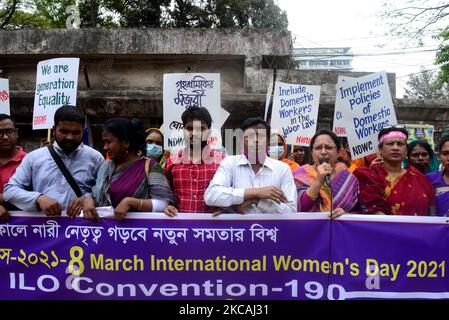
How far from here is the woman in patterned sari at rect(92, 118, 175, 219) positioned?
2.75 metres

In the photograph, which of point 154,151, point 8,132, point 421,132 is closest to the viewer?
point 8,132

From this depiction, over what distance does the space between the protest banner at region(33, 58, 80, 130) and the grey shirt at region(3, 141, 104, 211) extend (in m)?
2.17

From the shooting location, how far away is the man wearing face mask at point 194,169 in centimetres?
287

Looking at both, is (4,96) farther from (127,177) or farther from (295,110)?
(295,110)

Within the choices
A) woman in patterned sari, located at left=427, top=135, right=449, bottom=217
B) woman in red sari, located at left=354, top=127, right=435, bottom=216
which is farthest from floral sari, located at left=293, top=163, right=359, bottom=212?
woman in patterned sari, located at left=427, top=135, right=449, bottom=217

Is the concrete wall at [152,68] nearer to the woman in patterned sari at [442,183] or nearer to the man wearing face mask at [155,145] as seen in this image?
the man wearing face mask at [155,145]

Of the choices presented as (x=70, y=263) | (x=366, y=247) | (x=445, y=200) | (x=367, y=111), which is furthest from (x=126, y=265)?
(x=367, y=111)

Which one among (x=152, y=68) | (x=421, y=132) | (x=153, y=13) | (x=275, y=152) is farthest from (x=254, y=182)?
(x=153, y=13)

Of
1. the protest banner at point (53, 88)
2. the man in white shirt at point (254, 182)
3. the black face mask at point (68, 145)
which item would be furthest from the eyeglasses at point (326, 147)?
the protest banner at point (53, 88)

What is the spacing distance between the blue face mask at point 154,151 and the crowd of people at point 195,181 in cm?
131

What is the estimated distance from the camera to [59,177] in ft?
9.29

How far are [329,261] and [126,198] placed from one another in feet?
4.18

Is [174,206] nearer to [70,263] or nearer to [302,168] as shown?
[70,263]

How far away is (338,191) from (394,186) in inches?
16.9
